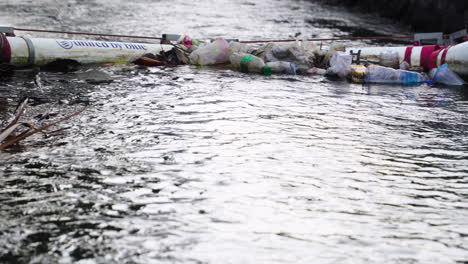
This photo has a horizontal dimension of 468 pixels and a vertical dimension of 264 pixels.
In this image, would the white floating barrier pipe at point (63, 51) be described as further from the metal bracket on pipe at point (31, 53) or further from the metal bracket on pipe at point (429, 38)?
the metal bracket on pipe at point (429, 38)

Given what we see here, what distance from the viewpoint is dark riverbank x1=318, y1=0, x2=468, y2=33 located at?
20.2 metres

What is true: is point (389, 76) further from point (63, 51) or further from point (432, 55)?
point (63, 51)

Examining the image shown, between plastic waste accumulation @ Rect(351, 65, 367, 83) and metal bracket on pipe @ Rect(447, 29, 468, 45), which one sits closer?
plastic waste accumulation @ Rect(351, 65, 367, 83)

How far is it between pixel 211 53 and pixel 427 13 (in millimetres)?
14138

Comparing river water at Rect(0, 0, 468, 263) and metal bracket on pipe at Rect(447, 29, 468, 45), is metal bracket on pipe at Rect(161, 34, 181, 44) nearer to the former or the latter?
river water at Rect(0, 0, 468, 263)

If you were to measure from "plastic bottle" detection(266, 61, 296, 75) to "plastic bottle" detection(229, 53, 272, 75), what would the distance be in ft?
0.39

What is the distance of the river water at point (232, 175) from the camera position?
3439 mm

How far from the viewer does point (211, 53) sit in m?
11.6

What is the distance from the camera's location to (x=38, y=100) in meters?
7.59

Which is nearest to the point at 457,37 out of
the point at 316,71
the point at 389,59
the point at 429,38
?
the point at 429,38

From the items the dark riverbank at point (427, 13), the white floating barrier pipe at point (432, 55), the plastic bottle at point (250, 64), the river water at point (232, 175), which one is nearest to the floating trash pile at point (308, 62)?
the plastic bottle at point (250, 64)

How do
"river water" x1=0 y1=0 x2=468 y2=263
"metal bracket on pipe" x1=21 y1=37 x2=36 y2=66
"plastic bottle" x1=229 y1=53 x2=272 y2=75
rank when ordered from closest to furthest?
1. "river water" x1=0 y1=0 x2=468 y2=263
2. "metal bracket on pipe" x1=21 y1=37 x2=36 y2=66
3. "plastic bottle" x1=229 y1=53 x2=272 y2=75

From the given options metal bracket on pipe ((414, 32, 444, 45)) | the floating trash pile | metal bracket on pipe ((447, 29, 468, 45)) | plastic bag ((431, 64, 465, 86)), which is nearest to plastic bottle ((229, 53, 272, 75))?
the floating trash pile

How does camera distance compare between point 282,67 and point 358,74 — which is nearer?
point 358,74
